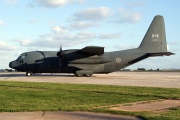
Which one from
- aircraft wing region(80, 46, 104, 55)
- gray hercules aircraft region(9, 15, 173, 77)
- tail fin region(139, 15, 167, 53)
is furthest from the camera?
tail fin region(139, 15, 167, 53)

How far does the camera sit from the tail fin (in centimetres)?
3694

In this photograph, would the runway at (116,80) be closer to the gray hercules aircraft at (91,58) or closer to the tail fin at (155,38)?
the gray hercules aircraft at (91,58)

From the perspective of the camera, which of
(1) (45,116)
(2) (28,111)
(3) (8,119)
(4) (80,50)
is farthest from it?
(4) (80,50)

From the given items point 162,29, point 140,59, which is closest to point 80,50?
point 140,59

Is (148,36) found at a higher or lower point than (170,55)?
higher

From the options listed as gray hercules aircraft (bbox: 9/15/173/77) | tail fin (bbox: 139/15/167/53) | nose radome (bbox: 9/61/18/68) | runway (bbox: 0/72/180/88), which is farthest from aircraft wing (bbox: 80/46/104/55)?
nose radome (bbox: 9/61/18/68)

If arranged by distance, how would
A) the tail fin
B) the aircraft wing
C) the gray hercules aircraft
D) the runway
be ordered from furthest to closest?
the tail fin < the gray hercules aircraft < the aircraft wing < the runway

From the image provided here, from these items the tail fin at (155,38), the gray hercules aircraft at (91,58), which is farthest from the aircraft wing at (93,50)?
the tail fin at (155,38)

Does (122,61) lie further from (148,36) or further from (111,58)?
(148,36)

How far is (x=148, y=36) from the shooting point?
122 feet

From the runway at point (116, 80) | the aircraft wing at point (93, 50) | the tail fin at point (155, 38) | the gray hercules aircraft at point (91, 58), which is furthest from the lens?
the tail fin at point (155, 38)

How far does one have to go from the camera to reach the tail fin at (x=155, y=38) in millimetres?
36938

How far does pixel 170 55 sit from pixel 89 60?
10493mm

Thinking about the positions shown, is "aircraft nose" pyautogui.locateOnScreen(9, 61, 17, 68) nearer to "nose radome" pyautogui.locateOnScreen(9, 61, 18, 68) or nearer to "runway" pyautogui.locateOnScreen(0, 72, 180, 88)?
"nose radome" pyautogui.locateOnScreen(9, 61, 18, 68)
